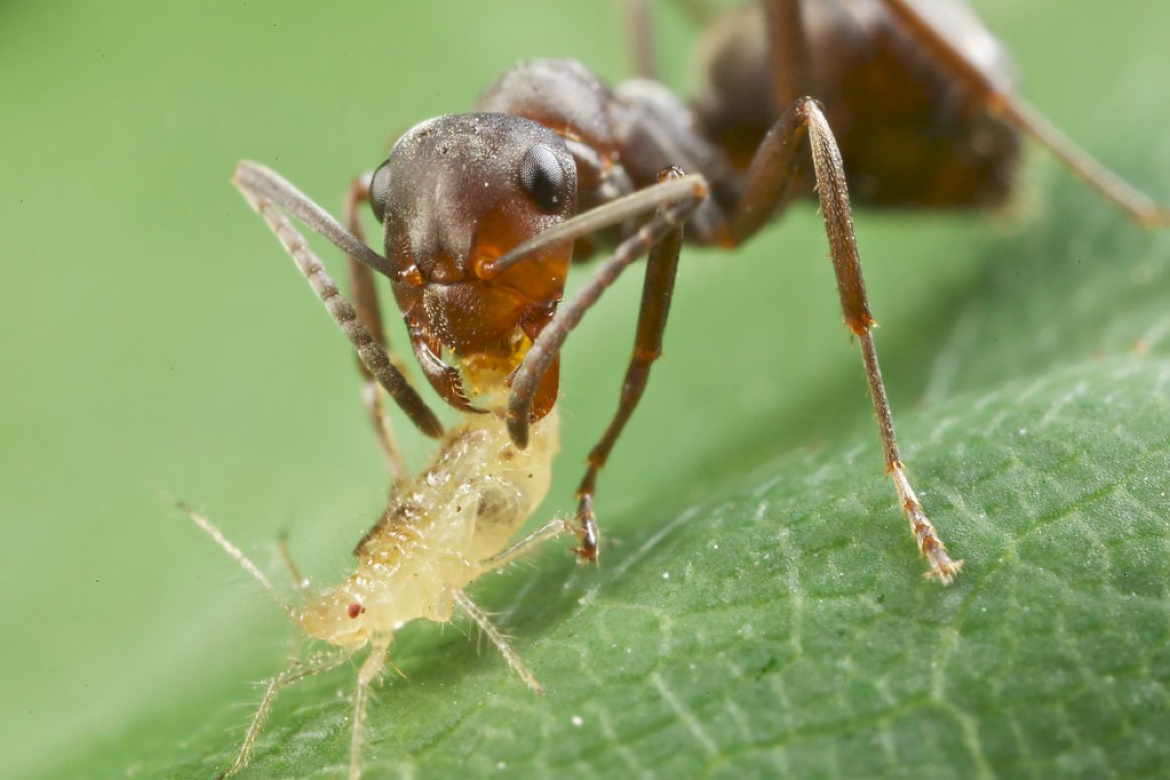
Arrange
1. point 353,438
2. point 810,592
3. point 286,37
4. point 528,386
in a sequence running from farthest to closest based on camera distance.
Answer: point 286,37 → point 353,438 → point 528,386 → point 810,592

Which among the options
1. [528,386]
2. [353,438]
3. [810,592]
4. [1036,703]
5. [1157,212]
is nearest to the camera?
[1036,703]

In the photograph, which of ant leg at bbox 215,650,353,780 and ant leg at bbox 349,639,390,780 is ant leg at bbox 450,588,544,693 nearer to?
ant leg at bbox 349,639,390,780

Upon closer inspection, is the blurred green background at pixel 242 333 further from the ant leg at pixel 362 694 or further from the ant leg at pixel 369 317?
the ant leg at pixel 362 694

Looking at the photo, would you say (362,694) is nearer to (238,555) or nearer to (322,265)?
(238,555)

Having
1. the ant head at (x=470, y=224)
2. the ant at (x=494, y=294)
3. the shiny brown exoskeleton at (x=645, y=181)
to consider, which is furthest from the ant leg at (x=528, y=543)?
the ant head at (x=470, y=224)

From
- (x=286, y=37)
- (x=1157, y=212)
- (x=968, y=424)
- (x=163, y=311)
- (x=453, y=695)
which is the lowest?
(x=1157, y=212)

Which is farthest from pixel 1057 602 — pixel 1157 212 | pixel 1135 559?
pixel 1157 212

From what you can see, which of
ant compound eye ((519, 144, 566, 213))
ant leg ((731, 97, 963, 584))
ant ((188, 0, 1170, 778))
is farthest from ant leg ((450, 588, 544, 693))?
ant compound eye ((519, 144, 566, 213))

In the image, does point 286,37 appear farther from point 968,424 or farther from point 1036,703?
point 1036,703
